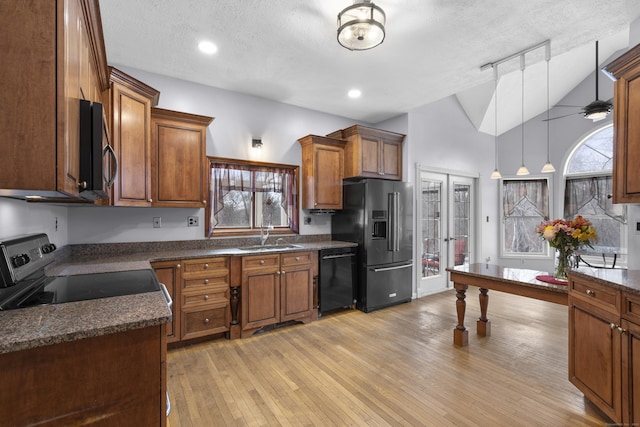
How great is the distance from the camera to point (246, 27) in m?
2.44

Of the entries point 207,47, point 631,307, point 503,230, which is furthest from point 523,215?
point 207,47

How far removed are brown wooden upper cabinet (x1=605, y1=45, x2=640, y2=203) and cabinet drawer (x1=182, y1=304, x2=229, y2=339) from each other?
11.1 feet

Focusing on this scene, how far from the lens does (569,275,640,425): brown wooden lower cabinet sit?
5.24ft

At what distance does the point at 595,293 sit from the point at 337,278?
8.09 feet

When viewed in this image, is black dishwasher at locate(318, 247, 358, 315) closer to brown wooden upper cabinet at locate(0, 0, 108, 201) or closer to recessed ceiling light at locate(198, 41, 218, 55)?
recessed ceiling light at locate(198, 41, 218, 55)

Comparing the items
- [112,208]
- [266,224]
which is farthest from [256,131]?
[112,208]

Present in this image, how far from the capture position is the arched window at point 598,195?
5.02 m

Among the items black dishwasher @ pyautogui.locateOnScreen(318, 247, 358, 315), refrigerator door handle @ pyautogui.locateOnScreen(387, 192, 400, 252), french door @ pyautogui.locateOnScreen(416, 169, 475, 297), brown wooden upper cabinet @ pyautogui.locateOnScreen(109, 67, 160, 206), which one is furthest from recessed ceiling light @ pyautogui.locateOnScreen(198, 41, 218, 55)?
french door @ pyautogui.locateOnScreen(416, 169, 475, 297)

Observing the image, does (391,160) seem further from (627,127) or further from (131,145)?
(131,145)

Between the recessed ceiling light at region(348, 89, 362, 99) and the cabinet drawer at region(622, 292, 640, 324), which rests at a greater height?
the recessed ceiling light at region(348, 89, 362, 99)

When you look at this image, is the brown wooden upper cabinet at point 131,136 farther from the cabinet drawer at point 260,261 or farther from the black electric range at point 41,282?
the cabinet drawer at point 260,261

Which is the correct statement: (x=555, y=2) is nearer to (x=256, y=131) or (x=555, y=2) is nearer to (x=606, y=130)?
(x=256, y=131)

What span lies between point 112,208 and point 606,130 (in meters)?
7.39

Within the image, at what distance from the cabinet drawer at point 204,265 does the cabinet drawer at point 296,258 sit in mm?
634
